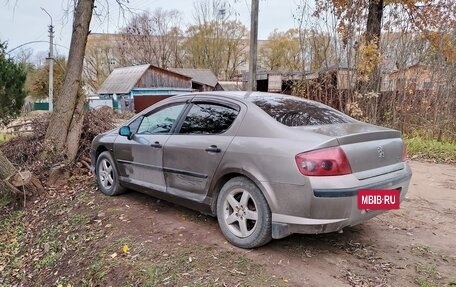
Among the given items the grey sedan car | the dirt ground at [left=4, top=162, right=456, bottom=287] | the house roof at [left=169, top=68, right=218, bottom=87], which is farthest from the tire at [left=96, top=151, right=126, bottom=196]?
the house roof at [left=169, top=68, right=218, bottom=87]

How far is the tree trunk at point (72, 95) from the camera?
697cm

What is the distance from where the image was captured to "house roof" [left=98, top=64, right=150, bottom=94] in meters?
36.8

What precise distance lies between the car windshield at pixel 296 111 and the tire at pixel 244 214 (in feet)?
2.36

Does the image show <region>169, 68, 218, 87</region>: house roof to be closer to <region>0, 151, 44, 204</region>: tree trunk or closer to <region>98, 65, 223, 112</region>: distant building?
<region>98, 65, 223, 112</region>: distant building

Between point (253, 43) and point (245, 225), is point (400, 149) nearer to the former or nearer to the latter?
point (245, 225)

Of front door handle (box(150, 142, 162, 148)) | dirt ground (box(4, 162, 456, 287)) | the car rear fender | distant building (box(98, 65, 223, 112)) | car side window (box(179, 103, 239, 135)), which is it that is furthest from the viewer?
distant building (box(98, 65, 223, 112))

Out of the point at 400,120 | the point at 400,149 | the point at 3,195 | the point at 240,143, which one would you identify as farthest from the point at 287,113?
the point at 400,120

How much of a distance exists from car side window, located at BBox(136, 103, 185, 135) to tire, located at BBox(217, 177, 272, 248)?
4.02 feet

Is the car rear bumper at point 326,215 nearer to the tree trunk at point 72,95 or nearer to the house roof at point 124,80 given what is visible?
the tree trunk at point 72,95

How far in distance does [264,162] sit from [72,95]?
520 cm

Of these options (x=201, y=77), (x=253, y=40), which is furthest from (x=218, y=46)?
(x=253, y=40)

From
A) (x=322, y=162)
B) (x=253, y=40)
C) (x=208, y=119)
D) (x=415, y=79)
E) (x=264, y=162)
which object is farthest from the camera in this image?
(x=253, y=40)

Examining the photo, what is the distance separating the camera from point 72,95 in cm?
715

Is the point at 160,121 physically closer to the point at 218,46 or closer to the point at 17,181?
the point at 17,181
